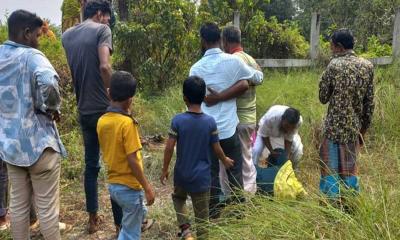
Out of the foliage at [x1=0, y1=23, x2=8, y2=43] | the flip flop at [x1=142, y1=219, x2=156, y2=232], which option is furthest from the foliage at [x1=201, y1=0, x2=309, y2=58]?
the flip flop at [x1=142, y1=219, x2=156, y2=232]

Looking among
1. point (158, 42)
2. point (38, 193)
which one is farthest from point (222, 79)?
point (158, 42)

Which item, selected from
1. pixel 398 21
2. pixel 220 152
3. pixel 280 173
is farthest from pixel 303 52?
pixel 220 152

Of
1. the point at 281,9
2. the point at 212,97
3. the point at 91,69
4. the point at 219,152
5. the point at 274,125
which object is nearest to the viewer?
the point at 219,152

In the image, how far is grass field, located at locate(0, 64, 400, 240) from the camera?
2619 mm

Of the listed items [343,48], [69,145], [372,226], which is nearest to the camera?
[372,226]

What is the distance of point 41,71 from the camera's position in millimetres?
3043

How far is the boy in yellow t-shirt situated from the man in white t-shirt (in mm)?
1653

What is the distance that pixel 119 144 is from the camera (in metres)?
3.09

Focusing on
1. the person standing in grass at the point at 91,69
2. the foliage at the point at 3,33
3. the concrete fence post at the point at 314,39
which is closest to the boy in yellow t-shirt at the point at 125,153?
the person standing in grass at the point at 91,69

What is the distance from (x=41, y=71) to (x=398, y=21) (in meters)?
7.64

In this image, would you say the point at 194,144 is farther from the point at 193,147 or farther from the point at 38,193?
the point at 38,193

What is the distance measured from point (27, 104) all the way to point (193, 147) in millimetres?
1161

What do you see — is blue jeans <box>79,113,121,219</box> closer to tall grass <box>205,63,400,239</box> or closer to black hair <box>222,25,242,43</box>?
tall grass <box>205,63,400,239</box>

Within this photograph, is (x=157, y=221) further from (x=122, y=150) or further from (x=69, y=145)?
(x=69, y=145)
